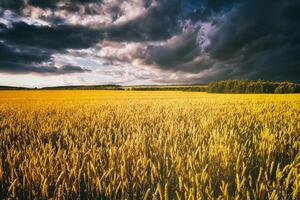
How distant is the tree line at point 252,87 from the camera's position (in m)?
57.4

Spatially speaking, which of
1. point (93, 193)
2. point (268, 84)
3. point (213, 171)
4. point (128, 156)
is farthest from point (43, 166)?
point (268, 84)

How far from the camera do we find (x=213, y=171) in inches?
91.5

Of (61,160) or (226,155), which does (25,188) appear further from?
(226,155)

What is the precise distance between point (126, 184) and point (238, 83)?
6855 centimetres

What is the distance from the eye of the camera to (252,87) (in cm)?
6166

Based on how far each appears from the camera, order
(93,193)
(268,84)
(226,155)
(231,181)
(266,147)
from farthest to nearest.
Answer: (268,84) → (266,147) → (226,155) → (231,181) → (93,193)

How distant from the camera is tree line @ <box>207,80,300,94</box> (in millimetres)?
57406

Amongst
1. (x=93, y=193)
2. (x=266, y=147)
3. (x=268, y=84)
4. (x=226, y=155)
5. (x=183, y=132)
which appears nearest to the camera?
(x=93, y=193)

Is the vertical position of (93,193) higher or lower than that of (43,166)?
lower

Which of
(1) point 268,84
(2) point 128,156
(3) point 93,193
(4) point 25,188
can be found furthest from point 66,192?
(1) point 268,84

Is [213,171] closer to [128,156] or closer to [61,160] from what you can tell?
[128,156]

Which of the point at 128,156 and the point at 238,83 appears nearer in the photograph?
the point at 128,156

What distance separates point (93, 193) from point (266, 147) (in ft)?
7.58

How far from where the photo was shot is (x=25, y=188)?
2145mm
